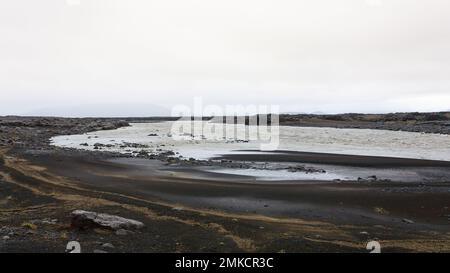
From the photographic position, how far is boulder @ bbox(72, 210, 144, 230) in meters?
11.6

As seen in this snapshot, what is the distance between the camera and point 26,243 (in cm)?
1022

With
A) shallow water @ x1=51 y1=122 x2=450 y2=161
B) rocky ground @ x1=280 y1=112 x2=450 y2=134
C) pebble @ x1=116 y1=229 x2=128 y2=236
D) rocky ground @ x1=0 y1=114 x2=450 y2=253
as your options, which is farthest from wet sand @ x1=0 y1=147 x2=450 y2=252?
rocky ground @ x1=280 y1=112 x2=450 y2=134

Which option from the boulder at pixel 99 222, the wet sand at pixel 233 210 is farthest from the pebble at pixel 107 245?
the boulder at pixel 99 222

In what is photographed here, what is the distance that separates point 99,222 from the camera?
1161 centimetres

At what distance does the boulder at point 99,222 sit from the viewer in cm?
1158

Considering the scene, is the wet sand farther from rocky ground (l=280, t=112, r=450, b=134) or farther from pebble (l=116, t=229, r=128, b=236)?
rocky ground (l=280, t=112, r=450, b=134)

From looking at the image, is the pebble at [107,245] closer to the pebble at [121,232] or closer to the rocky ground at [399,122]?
the pebble at [121,232]

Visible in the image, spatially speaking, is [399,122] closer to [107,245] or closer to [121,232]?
[121,232]

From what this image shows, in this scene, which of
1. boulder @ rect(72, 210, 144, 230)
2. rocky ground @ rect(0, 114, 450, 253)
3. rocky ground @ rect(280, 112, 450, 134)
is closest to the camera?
rocky ground @ rect(0, 114, 450, 253)

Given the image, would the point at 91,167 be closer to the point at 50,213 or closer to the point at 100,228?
the point at 50,213

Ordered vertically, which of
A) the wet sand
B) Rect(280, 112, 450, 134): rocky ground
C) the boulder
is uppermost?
Rect(280, 112, 450, 134): rocky ground

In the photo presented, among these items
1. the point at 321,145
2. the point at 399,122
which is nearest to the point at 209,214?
the point at 321,145

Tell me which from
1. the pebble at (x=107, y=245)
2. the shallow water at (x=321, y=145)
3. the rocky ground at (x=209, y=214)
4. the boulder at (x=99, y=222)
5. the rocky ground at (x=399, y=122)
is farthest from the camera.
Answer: the rocky ground at (x=399, y=122)
